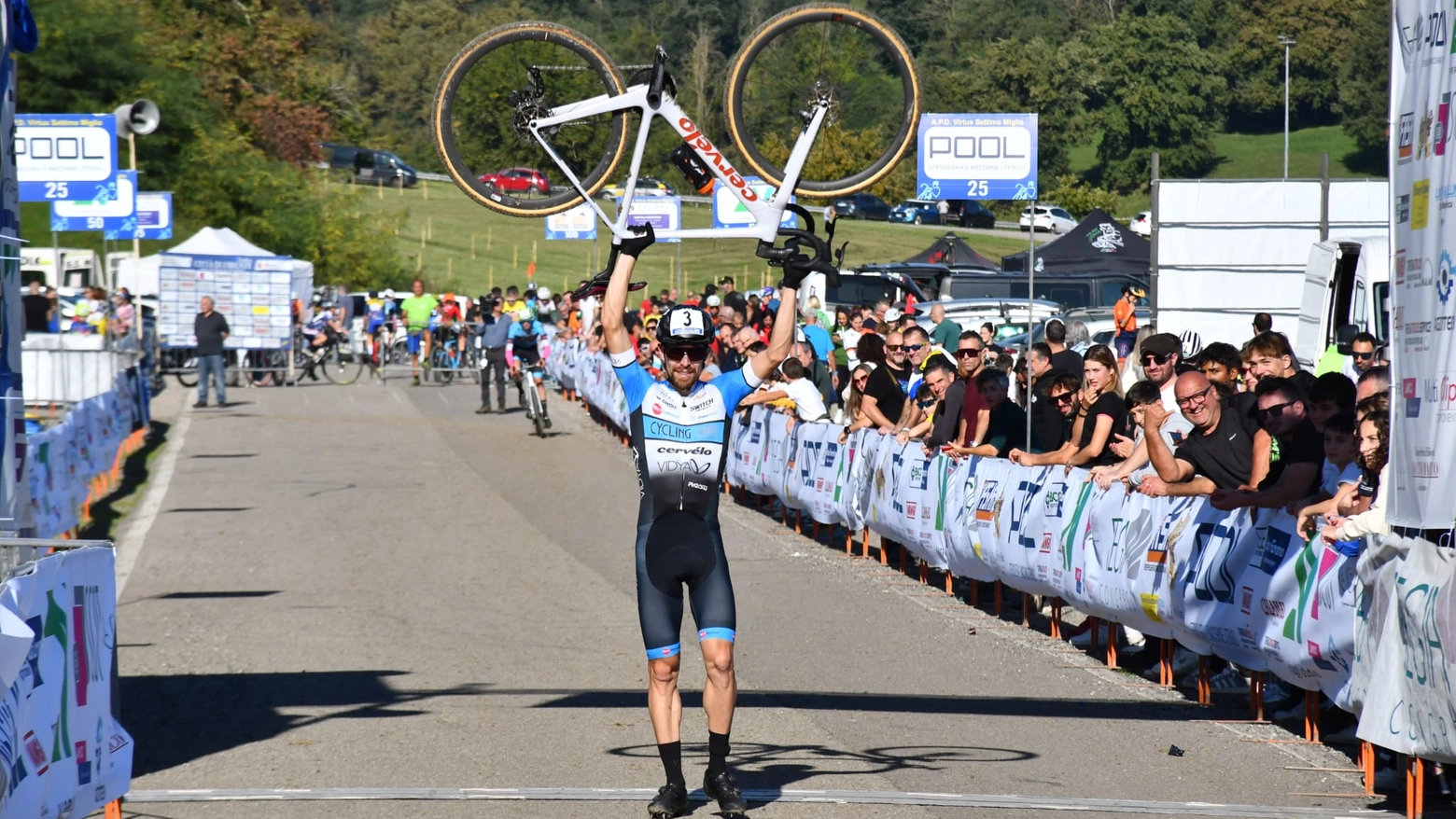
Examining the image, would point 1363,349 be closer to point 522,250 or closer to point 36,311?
point 36,311

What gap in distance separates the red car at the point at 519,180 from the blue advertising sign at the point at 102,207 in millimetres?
16431

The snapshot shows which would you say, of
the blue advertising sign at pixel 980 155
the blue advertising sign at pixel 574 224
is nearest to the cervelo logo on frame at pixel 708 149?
the blue advertising sign at pixel 980 155

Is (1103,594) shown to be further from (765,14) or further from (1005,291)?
(1005,291)

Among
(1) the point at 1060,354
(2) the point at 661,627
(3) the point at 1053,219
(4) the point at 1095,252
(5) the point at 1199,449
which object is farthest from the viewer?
(3) the point at 1053,219

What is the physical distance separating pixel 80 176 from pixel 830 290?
46.5 feet

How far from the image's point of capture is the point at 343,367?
132ft

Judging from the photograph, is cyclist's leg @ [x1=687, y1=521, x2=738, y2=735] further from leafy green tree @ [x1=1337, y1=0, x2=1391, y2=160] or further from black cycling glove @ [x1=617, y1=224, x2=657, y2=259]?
leafy green tree @ [x1=1337, y1=0, x2=1391, y2=160]

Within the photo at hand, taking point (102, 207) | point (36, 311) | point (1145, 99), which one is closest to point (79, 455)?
point (102, 207)

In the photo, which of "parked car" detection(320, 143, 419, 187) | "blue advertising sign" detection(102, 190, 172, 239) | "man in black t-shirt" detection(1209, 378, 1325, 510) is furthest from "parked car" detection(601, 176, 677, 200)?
"parked car" detection(320, 143, 419, 187)

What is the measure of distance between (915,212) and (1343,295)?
5704 centimetres

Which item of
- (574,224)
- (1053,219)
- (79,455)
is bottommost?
(79,455)

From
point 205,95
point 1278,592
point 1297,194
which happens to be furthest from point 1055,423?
point 205,95

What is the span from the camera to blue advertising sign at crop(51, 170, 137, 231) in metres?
26.3

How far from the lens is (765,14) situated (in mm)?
12258
